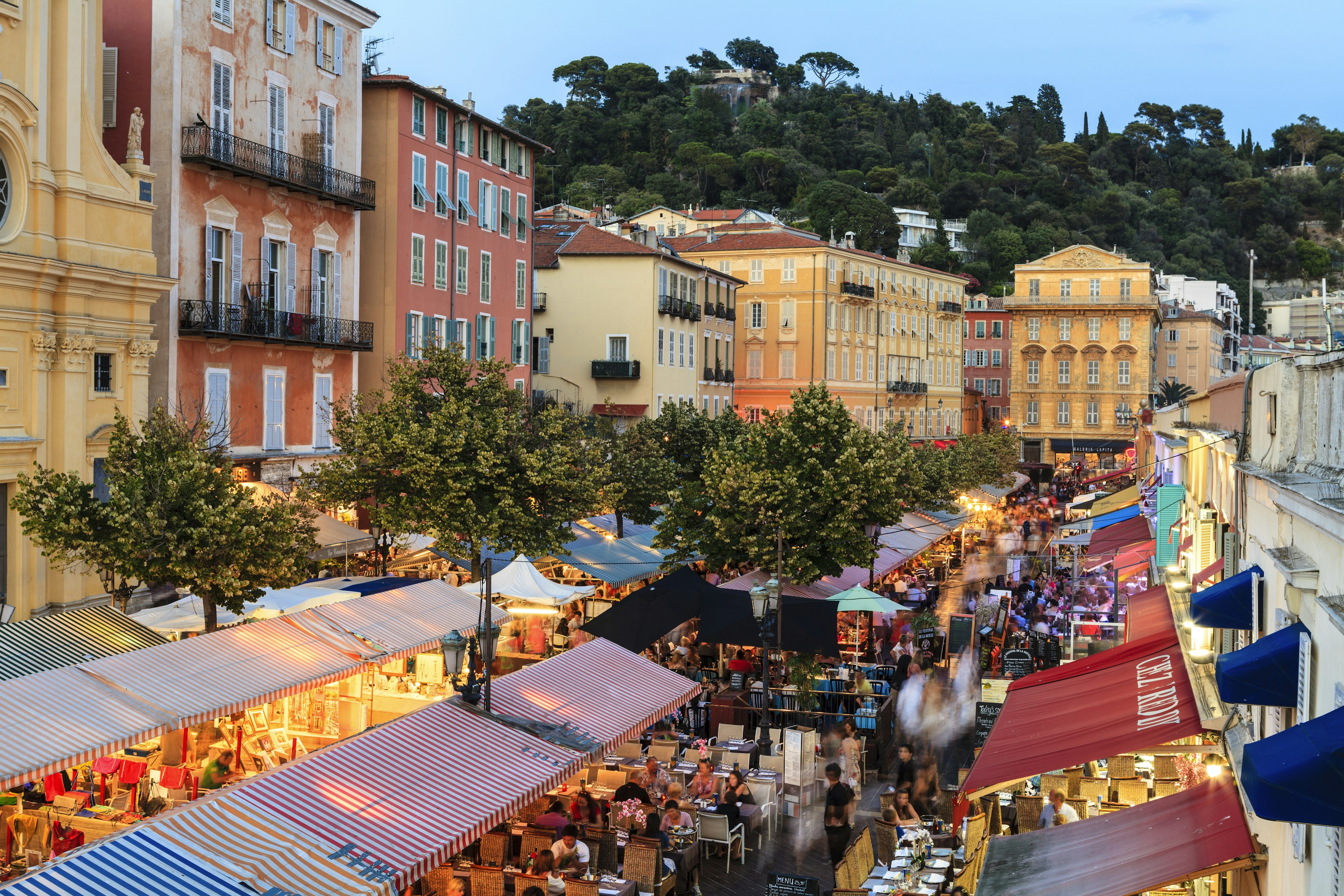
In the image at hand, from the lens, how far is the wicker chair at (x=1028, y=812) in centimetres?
1634

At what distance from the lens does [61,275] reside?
2461cm

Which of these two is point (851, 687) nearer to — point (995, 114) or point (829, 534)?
point (829, 534)

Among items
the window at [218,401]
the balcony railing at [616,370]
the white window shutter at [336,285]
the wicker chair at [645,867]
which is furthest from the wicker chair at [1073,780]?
the balcony railing at [616,370]

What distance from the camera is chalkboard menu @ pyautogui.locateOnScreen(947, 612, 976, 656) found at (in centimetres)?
2983

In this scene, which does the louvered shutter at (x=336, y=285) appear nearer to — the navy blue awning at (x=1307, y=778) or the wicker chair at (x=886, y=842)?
the wicker chair at (x=886, y=842)

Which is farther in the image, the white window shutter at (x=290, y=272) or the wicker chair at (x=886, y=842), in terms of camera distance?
the white window shutter at (x=290, y=272)

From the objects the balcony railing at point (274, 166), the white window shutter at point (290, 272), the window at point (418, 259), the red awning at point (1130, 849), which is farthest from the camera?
the window at point (418, 259)

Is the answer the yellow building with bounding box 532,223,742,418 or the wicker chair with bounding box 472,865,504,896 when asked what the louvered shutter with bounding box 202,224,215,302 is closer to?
the wicker chair with bounding box 472,865,504,896

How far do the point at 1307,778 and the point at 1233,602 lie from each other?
20.2 feet

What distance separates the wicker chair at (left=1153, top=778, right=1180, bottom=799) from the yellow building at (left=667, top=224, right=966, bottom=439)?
163ft

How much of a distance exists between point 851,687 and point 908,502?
36.2ft

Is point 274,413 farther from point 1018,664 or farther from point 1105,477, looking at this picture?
point 1105,477

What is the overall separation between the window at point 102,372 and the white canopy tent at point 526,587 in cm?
864

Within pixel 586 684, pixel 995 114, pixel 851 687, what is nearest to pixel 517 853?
pixel 586 684
